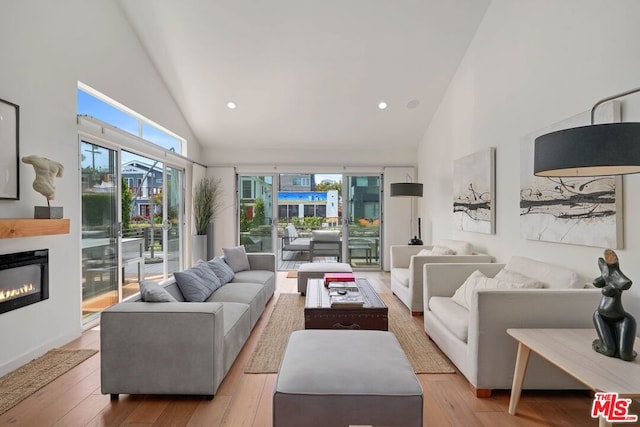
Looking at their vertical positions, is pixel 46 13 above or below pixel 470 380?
above

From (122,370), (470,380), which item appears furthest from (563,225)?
(122,370)

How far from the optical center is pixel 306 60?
190 inches

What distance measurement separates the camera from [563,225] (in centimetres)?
288

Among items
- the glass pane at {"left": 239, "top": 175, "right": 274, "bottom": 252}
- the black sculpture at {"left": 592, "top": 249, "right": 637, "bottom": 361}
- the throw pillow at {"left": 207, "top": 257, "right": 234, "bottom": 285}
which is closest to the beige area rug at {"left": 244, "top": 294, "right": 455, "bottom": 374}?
the throw pillow at {"left": 207, "top": 257, "right": 234, "bottom": 285}

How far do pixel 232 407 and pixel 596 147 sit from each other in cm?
237

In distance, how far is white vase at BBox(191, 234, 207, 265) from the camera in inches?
251

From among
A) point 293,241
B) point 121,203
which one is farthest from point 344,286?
point 293,241

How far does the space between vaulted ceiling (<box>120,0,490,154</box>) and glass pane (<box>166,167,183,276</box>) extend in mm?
1029

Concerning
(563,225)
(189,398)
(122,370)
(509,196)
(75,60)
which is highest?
(75,60)

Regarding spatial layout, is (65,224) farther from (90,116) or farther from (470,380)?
(470,380)

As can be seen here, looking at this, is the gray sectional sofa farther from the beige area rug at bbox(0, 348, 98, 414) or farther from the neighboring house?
the neighboring house

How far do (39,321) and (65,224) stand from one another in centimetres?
81

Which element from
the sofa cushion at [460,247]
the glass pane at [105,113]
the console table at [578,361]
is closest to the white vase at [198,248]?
the glass pane at [105,113]

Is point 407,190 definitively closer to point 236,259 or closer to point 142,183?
point 236,259
